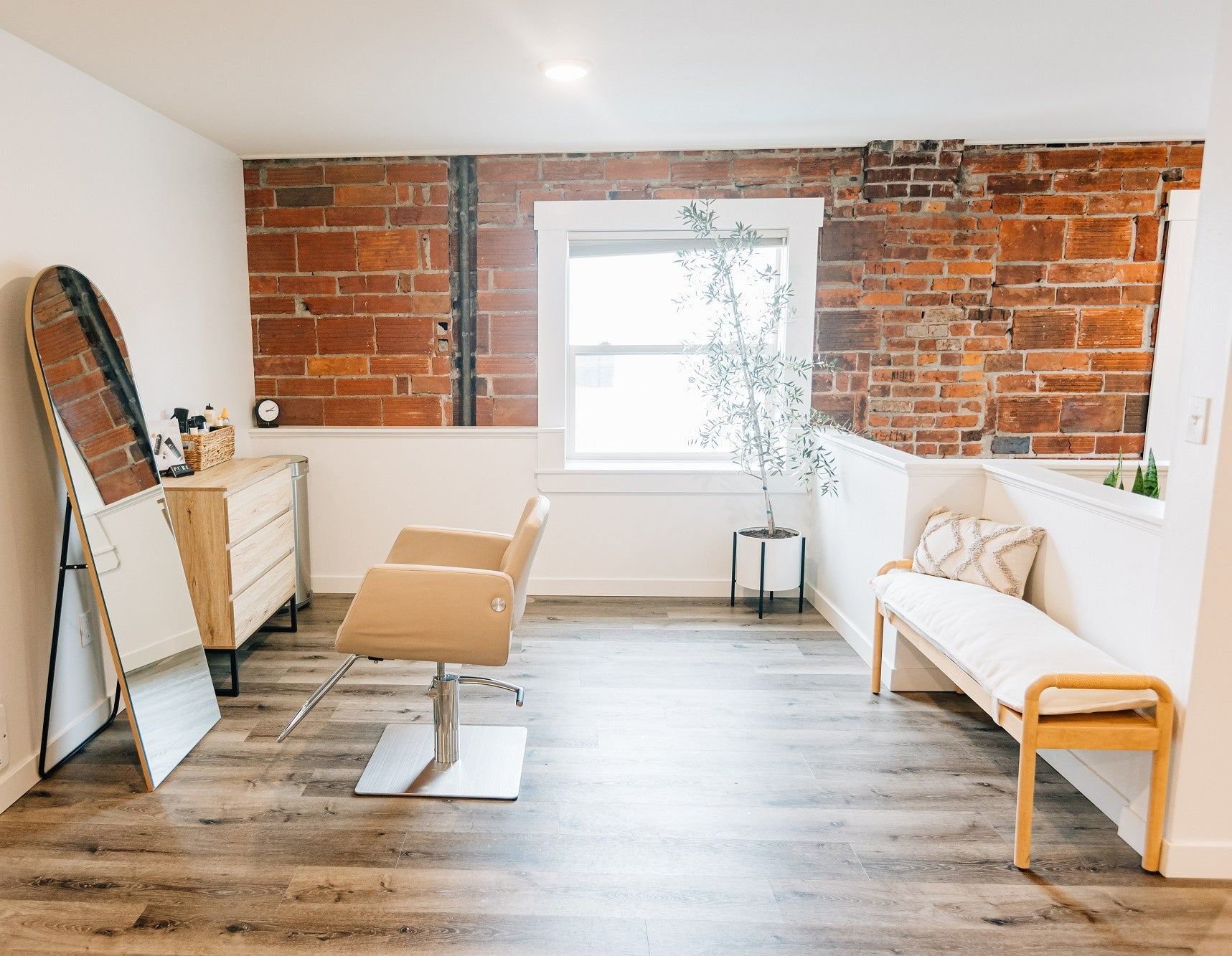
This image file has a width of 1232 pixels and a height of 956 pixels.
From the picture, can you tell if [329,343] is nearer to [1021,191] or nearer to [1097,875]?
[1021,191]

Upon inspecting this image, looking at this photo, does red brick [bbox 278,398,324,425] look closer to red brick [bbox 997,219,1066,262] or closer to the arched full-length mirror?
the arched full-length mirror

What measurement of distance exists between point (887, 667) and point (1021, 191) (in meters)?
2.54

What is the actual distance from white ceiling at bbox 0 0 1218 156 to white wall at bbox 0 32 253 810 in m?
0.15

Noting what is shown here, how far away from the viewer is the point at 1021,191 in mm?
4109

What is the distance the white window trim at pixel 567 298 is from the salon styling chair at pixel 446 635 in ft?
4.92

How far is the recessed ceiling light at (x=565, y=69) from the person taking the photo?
9.33 ft

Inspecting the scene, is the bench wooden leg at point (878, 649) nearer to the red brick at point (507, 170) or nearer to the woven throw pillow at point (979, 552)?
the woven throw pillow at point (979, 552)

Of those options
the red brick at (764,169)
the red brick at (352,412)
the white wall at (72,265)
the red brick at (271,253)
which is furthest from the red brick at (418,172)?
the red brick at (764,169)

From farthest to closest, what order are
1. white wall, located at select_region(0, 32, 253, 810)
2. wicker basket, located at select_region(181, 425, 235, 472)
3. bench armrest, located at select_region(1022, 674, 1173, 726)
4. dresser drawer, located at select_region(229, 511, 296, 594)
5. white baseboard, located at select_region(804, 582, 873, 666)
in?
white baseboard, located at select_region(804, 582, 873, 666), wicker basket, located at select_region(181, 425, 235, 472), dresser drawer, located at select_region(229, 511, 296, 594), white wall, located at select_region(0, 32, 253, 810), bench armrest, located at select_region(1022, 674, 1173, 726)

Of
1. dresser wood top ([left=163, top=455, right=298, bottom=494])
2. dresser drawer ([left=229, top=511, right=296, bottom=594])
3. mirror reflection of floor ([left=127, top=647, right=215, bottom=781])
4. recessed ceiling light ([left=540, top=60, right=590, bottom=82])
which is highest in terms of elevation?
recessed ceiling light ([left=540, top=60, right=590, bottom=82])

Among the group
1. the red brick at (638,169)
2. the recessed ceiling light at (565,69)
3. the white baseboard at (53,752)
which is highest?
the recessed ceiling light at (565,69)

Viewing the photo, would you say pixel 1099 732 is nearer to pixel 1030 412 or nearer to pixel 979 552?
pixel 979 552

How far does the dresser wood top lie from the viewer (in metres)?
3.07

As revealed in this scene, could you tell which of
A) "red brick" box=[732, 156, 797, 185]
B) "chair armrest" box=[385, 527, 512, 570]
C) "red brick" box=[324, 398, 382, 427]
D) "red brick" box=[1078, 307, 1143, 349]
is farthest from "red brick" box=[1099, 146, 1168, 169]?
"red brick" box=[324, 398, 382, 427]
